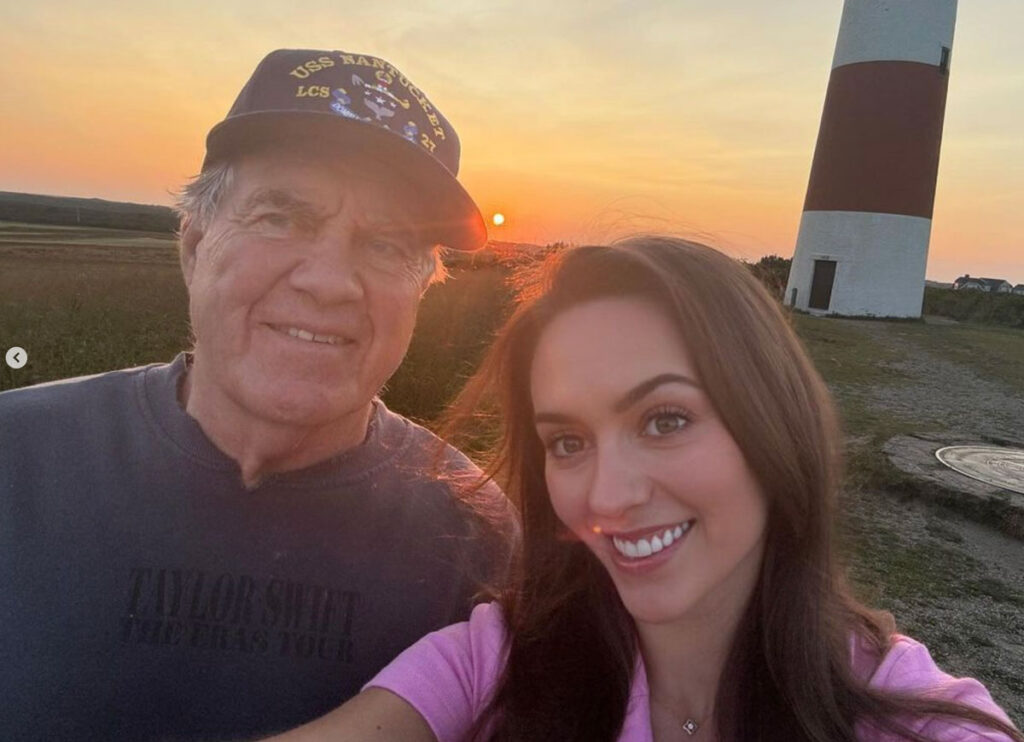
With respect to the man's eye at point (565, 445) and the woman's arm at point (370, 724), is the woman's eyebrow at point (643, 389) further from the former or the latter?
the woman's arm at point (370, 724)

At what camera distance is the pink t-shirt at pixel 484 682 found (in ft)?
5.01

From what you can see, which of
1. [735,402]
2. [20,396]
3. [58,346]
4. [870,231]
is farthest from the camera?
[870,231]

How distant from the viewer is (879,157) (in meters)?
20.9

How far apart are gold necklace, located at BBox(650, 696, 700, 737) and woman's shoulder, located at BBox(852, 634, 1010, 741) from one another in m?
0.35

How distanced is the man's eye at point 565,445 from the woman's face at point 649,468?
0.07 ft

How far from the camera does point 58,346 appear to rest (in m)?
6.60

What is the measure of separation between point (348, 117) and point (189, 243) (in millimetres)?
533

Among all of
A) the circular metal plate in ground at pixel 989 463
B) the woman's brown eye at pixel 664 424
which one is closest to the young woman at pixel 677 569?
the woman's brown eye at pixel 664 424

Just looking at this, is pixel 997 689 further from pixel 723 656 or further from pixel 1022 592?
pixel 723 656

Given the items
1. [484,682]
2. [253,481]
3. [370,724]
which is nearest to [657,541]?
[484,682]

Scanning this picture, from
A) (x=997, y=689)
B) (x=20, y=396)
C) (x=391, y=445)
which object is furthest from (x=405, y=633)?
(x=997, y=689)

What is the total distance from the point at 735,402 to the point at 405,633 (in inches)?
35.7

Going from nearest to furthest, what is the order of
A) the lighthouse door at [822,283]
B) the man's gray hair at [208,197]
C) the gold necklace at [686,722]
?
the gold necklace at [686,722]
the man's gray hair at [208,197]
the lighthouse door at [822,283]

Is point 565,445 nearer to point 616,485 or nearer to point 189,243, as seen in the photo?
point 616,485
